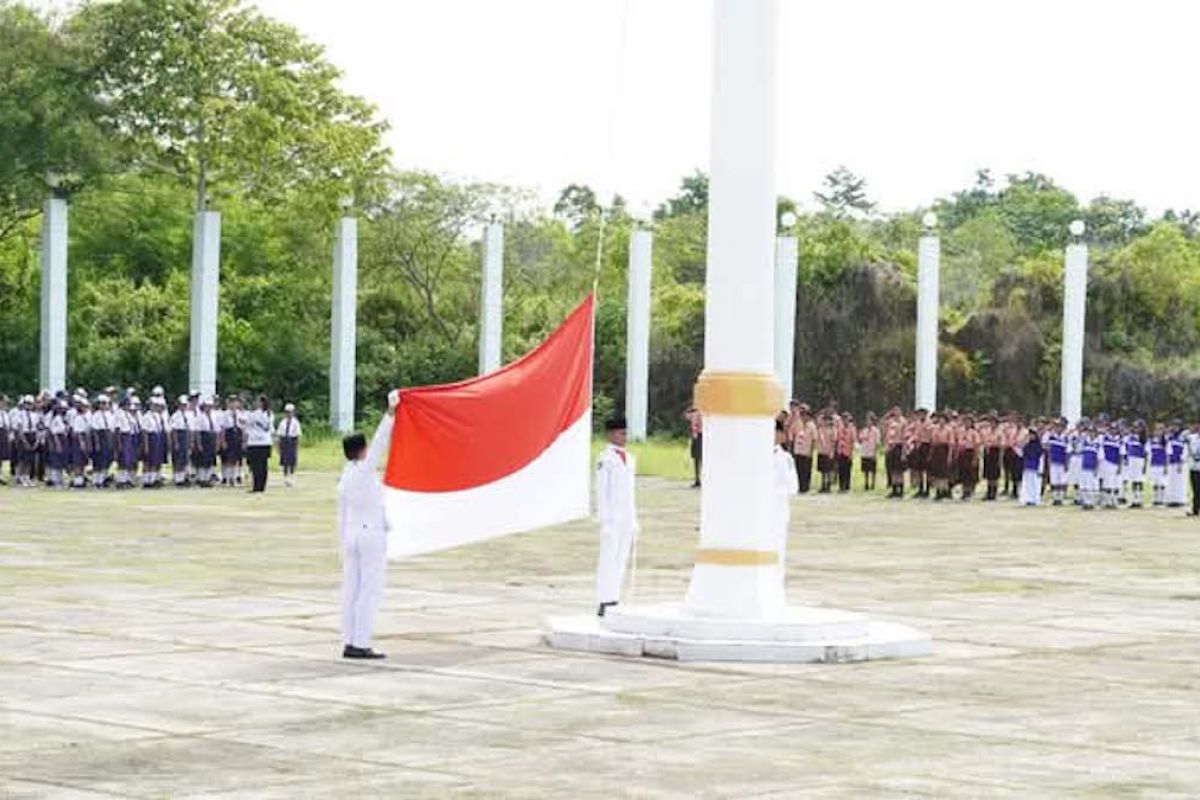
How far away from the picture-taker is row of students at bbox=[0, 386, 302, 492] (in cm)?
3709

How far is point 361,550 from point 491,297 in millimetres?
34795

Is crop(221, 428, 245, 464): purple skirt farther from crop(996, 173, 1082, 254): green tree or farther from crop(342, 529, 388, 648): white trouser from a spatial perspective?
crop(996, 173, 1082, 254): green tree

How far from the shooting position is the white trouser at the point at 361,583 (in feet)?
49.8

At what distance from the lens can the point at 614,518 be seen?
675 inches

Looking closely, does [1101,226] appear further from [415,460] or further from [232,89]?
[415,460]

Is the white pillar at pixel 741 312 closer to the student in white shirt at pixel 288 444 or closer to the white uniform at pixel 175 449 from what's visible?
the student in white shirt at pixel 288 444

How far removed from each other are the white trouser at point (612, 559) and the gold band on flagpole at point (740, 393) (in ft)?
5.82

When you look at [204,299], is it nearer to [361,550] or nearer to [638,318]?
[638,318]

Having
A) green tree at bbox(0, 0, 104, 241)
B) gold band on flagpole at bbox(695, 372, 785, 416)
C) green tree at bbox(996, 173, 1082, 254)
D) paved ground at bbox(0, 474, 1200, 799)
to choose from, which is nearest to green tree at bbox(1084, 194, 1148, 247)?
green tree at bbox(996, 173, 1082, 254)

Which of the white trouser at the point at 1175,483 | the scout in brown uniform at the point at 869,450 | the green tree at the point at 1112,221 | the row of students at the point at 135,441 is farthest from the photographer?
the green tree at the point at 1112,221

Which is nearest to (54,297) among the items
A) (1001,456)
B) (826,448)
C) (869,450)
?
(826,448)

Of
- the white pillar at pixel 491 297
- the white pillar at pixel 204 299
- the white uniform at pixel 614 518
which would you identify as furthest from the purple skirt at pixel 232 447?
the white uniform at pixel 614 518

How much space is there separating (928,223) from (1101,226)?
133 ft

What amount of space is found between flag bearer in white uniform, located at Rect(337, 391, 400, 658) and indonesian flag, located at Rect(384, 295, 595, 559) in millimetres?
480
